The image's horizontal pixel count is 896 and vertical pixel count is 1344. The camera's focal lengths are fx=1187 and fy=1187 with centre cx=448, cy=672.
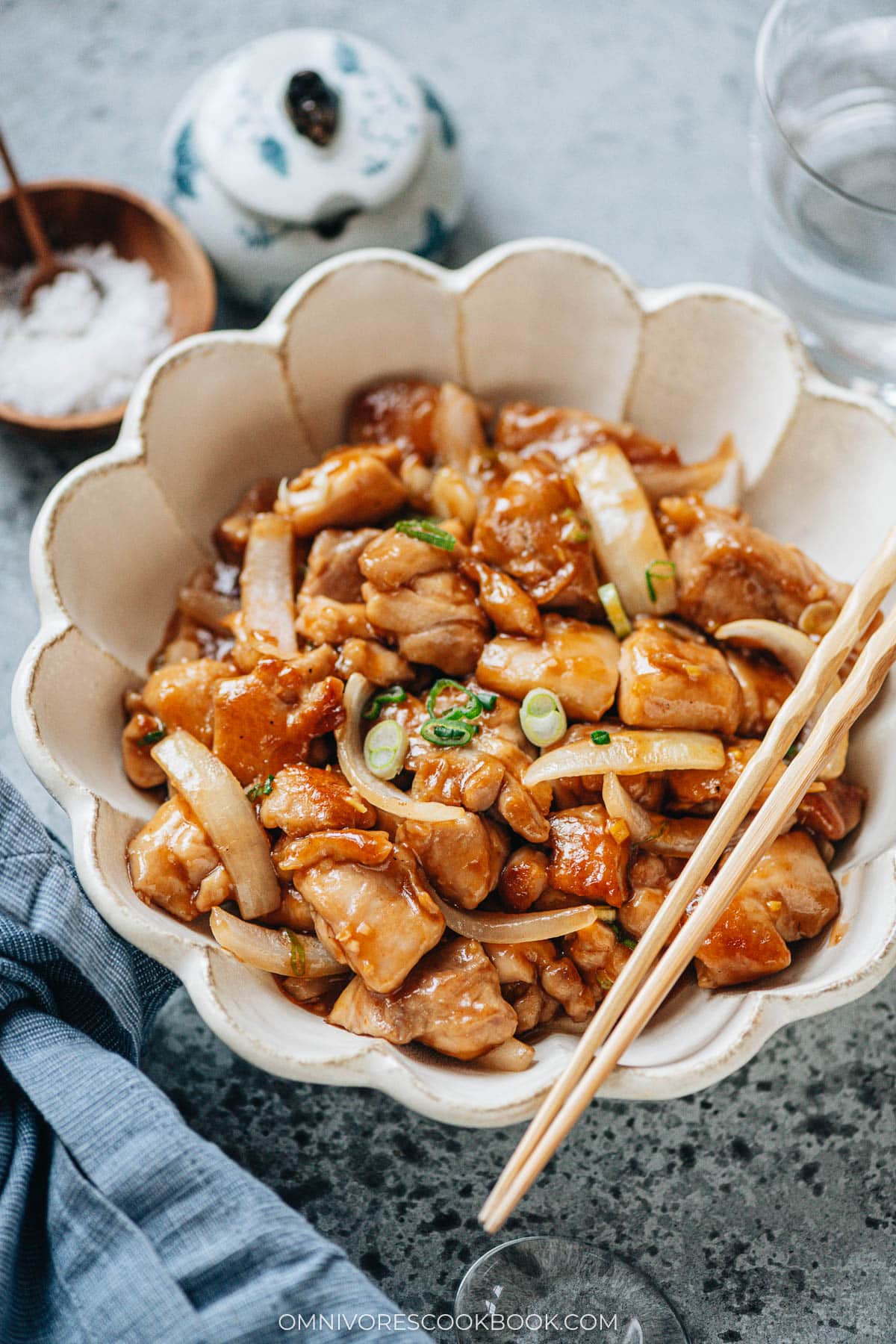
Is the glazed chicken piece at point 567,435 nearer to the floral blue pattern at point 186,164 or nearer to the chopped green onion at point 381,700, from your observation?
the chopped green onion at point 381,700

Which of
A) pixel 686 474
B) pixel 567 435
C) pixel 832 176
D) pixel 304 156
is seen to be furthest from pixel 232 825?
pixel 832 176

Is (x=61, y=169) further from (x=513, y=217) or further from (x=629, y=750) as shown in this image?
(x=629, y=750)

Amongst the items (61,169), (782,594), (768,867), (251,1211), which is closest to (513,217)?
(61,169)

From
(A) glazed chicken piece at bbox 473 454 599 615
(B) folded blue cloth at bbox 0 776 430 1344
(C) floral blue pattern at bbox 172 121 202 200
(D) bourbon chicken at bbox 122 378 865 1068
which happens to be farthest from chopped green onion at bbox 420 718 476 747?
(C) floral blue pattern at bbox 172 121 202 200

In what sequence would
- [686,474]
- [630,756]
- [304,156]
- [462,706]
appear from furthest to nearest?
[304,156] < [686,474] < [462,706] < [630,756]

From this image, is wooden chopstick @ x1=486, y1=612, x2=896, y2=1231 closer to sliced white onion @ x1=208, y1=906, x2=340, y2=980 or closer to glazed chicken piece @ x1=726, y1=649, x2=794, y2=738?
glazed chicken piece @ x1=726, y1=649, x2=794, y2=738

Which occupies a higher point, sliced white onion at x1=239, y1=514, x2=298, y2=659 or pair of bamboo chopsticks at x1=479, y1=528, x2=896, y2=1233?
sliced white onion at x1=239, y1=514, x2=298, y2=659

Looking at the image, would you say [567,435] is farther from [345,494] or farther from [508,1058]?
[508,1058]
